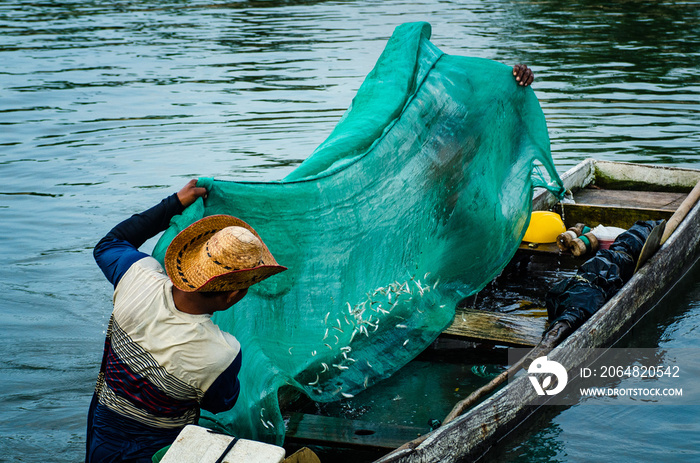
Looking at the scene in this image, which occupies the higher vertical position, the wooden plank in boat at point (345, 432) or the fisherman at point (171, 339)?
the fisherman at point (171, 339)

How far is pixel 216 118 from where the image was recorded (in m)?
12.7

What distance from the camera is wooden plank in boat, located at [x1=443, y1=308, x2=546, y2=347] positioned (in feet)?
16.0

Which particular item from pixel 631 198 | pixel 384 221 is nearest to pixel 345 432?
pixel 384 221

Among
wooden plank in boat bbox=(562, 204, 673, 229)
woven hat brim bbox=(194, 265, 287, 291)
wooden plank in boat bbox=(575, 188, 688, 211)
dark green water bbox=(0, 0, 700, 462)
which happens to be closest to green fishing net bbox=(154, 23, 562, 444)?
woven hat brim bbox=(194, 265, 287, 291)

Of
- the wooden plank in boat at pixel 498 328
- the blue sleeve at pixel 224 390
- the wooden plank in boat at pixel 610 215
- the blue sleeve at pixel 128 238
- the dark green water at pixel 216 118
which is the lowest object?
the dark green water at pixel 216 118

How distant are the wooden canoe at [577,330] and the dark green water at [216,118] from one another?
0.91 feet

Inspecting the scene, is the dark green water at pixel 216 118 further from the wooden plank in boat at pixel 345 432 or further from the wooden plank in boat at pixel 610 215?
the wooden plank in boat at pixel 610 215

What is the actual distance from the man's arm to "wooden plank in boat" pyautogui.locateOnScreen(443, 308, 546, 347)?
231 centimetres

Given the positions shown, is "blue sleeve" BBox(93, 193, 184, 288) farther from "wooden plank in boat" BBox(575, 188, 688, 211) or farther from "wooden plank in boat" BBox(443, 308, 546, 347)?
"wooden plank in boat" BBox(575, 188, 688, 211)

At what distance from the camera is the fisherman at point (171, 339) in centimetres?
273

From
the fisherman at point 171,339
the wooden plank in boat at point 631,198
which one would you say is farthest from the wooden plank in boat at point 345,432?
the wooden plank in boat at point 631,198

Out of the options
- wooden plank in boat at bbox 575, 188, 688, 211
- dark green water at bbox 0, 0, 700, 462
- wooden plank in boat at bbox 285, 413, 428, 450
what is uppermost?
wooden plank in boat at bbox 285, 413, 428, 450

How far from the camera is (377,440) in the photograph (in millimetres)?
3826

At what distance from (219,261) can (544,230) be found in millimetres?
4285
